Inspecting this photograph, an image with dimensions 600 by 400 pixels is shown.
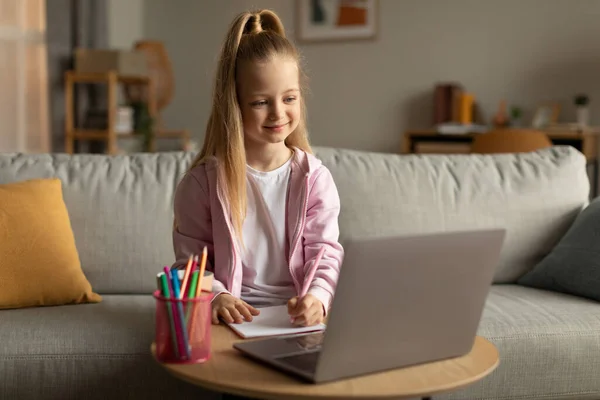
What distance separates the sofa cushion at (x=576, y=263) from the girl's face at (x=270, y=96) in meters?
0.89

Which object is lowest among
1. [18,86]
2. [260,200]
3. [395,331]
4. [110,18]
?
[395,331]

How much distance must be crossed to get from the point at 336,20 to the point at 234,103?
3777mm

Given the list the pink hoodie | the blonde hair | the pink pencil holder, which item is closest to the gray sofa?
the pink hoodie

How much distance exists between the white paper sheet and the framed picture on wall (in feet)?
12.8

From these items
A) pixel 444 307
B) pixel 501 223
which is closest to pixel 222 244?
pixel 444 307

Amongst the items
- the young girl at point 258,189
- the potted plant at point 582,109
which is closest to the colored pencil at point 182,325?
the young girl at point 258,189

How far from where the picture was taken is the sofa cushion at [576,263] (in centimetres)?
199

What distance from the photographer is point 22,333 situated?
168 centimetres

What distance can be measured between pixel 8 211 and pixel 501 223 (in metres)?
1.29

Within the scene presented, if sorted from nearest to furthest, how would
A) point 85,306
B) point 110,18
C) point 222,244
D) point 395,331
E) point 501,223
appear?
point 395,331
point 222,244
point 85,306
point 501,223
point 110,18

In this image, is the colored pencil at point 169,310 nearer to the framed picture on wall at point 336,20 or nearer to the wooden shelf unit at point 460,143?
the wooden shelf unit at point 460,143

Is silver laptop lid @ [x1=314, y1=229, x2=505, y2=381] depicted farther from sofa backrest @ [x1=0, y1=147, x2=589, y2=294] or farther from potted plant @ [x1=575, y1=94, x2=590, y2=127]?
potted plant @ [x1=575, y1=94, x2=590, y2=127]

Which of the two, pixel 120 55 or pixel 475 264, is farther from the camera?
pixel 120 55

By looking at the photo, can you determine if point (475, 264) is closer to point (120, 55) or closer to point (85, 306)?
point (85, 306)
